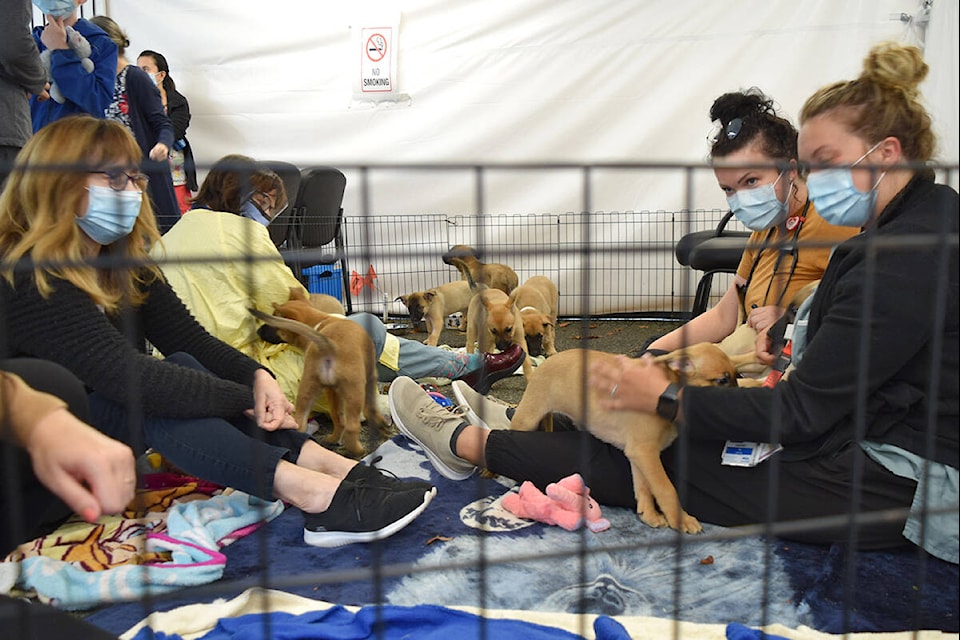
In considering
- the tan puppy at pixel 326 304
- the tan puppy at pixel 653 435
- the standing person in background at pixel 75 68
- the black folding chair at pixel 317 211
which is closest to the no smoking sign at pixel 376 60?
the black folding chair at pixel 317 211

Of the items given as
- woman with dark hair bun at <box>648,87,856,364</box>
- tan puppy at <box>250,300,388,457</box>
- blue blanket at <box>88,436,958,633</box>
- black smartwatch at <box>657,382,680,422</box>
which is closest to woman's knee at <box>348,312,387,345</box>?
tan puppy at <box>250,300,388,457</box>

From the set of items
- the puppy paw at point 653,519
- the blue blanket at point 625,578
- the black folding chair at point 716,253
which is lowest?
the blue blanket at point 625,578

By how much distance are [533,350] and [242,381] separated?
2042mm

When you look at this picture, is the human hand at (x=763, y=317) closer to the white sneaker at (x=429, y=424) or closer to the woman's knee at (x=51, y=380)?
the white sneaker at (x=429, y=424)

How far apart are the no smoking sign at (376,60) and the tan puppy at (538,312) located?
182 centimetres

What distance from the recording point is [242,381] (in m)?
1.99

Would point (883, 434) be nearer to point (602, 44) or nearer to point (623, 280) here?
point (623, 280)

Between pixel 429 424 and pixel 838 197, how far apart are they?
1.27 metres

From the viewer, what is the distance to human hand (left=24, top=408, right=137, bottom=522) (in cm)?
79

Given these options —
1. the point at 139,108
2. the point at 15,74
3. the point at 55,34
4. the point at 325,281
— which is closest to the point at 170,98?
the point at 139,108

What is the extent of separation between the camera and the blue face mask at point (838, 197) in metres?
1.33

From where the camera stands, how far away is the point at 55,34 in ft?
10.5

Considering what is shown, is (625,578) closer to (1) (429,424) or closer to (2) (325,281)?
(1) (429,424)

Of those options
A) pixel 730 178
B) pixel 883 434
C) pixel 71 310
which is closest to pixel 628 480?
pixel 883 434
